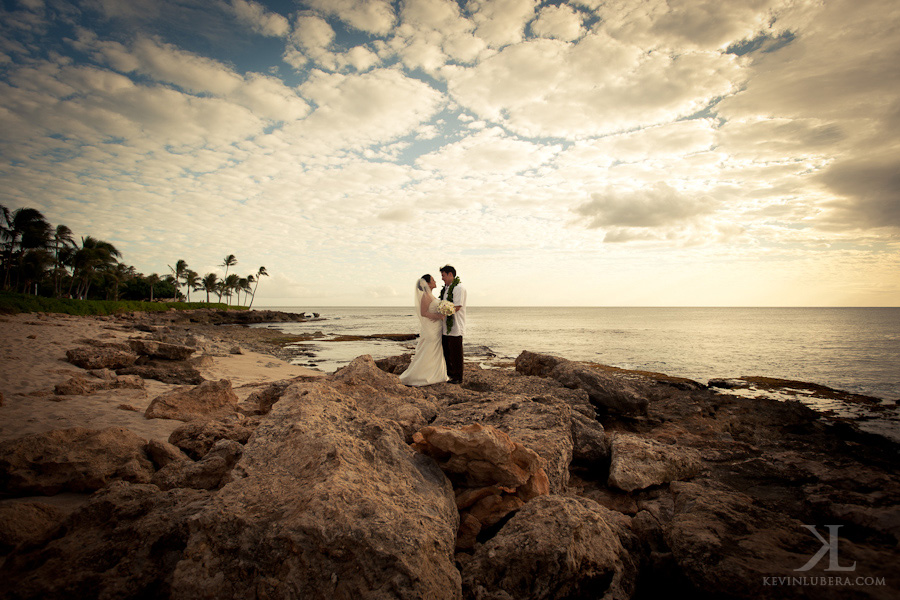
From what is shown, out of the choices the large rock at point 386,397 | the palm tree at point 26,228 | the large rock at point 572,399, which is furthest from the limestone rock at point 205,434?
the palm tree at point 26,228

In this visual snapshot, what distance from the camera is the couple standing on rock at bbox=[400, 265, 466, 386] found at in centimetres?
876

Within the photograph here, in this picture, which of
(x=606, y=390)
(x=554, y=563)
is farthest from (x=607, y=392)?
(x=554, y=563)

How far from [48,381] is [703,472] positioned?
12499mm

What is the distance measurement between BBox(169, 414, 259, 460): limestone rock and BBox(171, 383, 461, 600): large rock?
163cm

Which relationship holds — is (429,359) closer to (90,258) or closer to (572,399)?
(572,399)

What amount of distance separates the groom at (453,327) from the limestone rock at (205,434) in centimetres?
460

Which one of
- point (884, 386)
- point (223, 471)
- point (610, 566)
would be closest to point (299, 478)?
point (223, 471)

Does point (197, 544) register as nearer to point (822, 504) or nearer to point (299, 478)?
point (299, 478)

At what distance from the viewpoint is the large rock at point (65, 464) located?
379 centimetres

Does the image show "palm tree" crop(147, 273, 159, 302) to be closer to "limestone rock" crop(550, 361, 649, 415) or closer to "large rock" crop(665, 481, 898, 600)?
"limestone rock" crop(550, 361, 649, 415)

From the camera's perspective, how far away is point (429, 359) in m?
8.86

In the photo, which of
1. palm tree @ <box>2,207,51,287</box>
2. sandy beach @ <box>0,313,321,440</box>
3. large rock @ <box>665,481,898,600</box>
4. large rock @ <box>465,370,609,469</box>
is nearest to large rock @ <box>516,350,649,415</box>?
large rock @ <box>465,370,609,469</box>

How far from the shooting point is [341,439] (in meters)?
3.41

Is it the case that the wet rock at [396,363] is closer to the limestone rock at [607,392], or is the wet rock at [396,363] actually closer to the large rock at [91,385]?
the limestone rock at [607,392]
